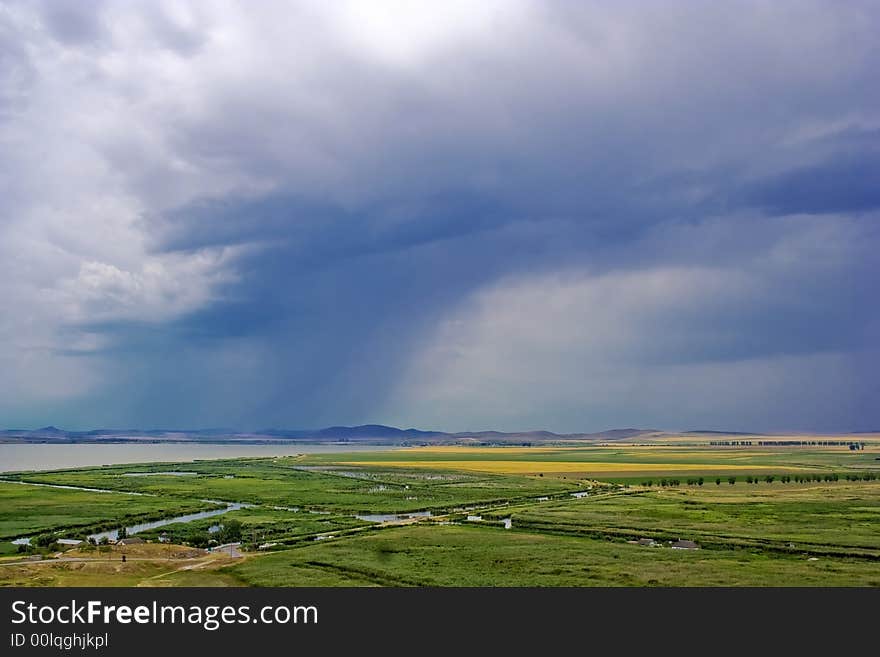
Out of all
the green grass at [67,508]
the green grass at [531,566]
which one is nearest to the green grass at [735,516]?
the green grass at [531,566]

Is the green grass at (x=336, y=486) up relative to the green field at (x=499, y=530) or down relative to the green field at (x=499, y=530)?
down

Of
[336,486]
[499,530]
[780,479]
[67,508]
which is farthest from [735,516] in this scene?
[67,508]

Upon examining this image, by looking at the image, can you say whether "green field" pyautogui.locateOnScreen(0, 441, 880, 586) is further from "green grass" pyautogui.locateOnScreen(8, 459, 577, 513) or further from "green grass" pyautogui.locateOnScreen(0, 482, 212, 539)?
"green grass" pyautogui.locateOnScreen(8, 459, 577, 513)

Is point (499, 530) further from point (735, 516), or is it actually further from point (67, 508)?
point (67, 508)

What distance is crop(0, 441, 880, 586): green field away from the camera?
3203 cm

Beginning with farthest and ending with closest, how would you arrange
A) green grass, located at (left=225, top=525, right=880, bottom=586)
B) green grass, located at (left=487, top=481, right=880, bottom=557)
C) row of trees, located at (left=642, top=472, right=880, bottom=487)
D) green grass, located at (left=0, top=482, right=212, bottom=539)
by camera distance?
row of trees, located at (left=642, top=472, right=880, bottom=487) → green grass, located at (left=0, top=482, right=212, bottom=539) → green grass, located at (left=487, top=481, right=880, bottom=557) → green grass, located at (left=225, top=525, right=880, bottom=586)

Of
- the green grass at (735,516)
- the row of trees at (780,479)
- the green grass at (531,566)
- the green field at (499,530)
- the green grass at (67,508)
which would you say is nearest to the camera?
the green grass at (531,566)

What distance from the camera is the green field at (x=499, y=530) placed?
3203cm

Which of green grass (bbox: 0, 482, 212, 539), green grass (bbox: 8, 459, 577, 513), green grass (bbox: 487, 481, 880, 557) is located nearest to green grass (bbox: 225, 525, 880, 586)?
green grass (bbox: 487, 481, 880, 557)

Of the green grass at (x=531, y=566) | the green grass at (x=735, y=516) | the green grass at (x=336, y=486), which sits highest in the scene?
the green grass at (x=531, y=566)

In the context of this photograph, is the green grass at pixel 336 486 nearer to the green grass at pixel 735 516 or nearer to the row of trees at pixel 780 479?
the row of trees at pixel 780 479

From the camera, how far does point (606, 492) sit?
2938 inches

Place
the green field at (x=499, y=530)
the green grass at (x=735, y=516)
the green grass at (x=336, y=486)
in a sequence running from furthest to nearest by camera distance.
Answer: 1. the green grass at (x=336, y=486)
2. the green grass at (x=735, y=516)
3. the green field at (x=499, y=530)
